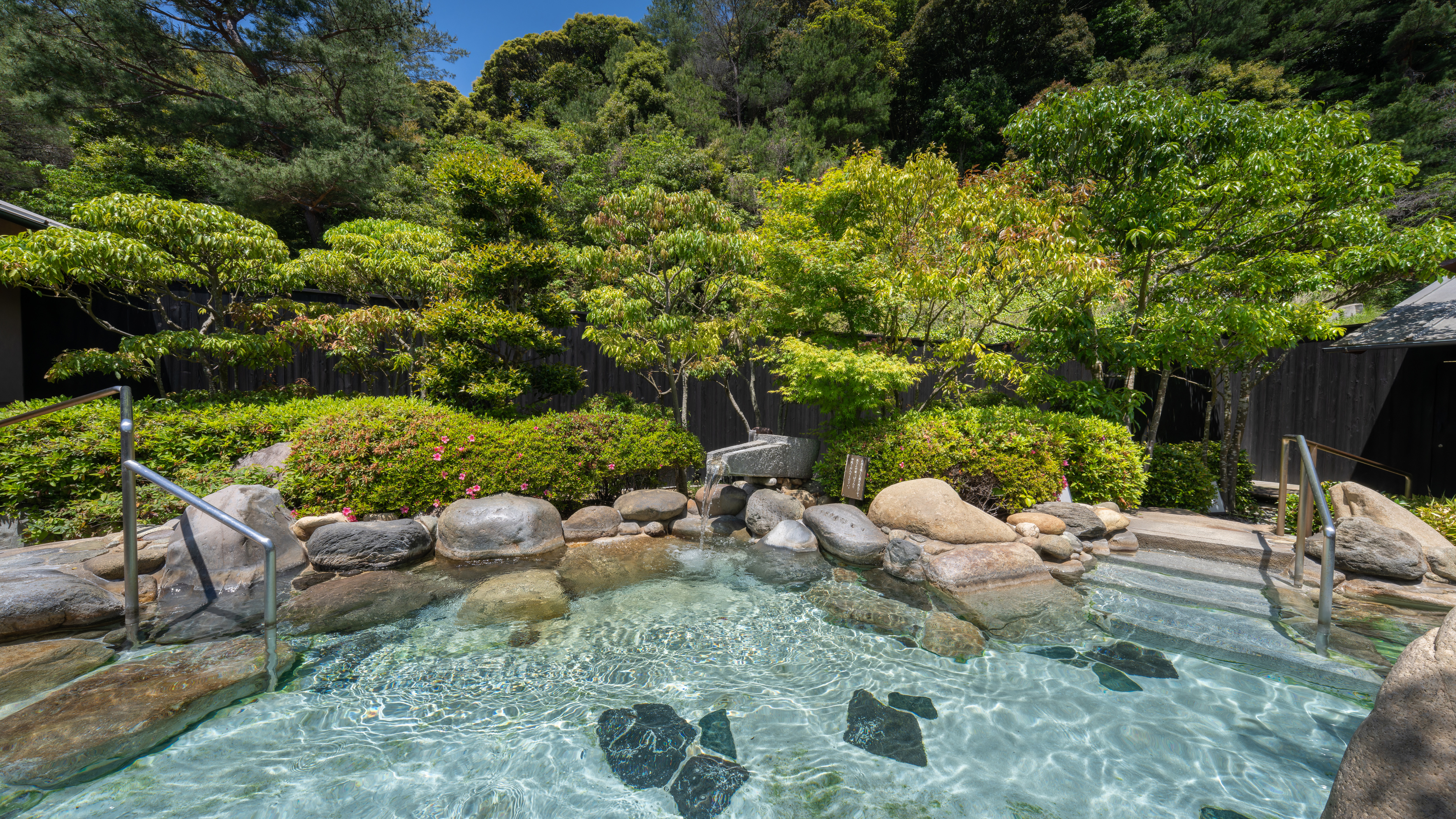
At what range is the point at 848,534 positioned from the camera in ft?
19.7

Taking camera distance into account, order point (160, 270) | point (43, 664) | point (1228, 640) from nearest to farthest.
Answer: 1. point (43, 664)
2. point (1228, 640)
3. point (160, 270)

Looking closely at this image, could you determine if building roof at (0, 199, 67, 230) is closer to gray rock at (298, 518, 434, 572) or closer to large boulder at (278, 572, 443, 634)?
gray rock at (298, 518, 434, 572)

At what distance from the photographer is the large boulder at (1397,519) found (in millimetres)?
4828

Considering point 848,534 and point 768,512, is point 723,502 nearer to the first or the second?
point 768,512

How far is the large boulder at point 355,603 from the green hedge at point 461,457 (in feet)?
3.54

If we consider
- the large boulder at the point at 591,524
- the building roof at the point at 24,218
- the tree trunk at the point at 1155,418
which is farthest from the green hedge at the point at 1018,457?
the building roof at the point at 24,218

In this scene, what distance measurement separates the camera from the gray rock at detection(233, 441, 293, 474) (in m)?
5.86

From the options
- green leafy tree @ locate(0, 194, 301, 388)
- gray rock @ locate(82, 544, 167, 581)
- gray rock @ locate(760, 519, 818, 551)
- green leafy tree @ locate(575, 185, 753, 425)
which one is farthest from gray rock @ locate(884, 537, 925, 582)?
green leafy tree @ locate(0, 194, 301, 388)

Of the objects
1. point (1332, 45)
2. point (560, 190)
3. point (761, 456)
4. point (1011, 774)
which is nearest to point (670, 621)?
point (1011, 774)

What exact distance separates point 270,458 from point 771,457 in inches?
222

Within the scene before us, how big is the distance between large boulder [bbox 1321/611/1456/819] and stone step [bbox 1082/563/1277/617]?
10.00 ft

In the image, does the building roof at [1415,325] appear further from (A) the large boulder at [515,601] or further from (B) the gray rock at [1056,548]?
(A) the large boulder at [515,601]

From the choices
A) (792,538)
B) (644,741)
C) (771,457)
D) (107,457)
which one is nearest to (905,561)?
(792,538)

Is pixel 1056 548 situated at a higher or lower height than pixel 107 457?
lower
